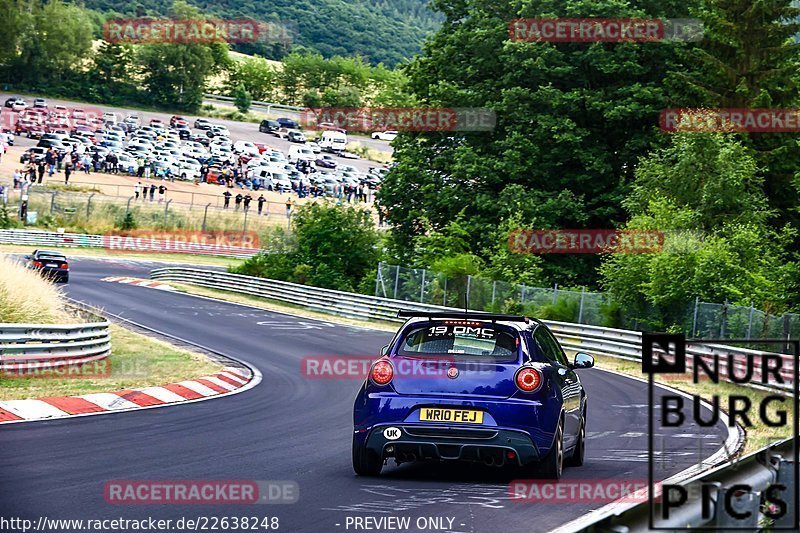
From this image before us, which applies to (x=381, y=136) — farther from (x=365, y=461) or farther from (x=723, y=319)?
(x=365, y=461)

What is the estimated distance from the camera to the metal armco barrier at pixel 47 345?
17.9 m

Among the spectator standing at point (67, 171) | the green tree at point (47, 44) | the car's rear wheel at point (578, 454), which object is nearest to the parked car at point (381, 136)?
the green tree at point (47, 44)

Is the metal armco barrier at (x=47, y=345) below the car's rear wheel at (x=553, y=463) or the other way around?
below

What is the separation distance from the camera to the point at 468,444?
10008mm

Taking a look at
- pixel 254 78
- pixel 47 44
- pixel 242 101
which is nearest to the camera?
pixel 47 44

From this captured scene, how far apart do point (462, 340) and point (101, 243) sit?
59934mm

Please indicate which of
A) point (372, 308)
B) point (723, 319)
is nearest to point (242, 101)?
point (372, 308)

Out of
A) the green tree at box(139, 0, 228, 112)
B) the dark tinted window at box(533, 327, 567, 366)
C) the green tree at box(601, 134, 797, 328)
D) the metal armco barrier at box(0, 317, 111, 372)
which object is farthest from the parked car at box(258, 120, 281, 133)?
the dark tinted window at box(533, 327, 567, 366)

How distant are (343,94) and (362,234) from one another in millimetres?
102506

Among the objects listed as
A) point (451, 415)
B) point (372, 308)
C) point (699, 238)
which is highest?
point (699, 238)

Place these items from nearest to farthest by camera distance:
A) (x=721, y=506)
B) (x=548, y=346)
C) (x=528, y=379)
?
(x=721, y=506), (x=528, y=379), (x=548, y=346)

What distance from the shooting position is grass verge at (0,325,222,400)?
55.5 ft

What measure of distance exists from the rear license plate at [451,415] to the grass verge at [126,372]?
303 inches

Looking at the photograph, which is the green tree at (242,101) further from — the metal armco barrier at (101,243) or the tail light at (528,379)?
the tail light at (528,379)
